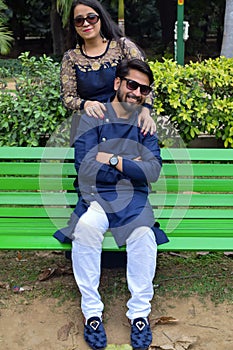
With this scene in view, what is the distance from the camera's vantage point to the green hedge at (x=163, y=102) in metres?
4.18

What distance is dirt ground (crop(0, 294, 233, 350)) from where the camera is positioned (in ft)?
9.41

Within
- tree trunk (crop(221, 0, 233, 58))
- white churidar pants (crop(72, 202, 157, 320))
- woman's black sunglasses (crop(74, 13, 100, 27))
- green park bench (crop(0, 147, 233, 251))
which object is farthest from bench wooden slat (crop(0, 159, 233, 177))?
tree trunk (crop(221, 0, 233, 58))

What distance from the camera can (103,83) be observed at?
322 cm

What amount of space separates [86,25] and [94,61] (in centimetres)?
22

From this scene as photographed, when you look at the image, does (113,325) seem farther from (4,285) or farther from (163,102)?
(163,102)

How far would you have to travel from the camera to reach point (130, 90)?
2986mm

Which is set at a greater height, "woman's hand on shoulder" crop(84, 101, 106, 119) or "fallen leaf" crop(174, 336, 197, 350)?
"woman's hand on shoulder" crop(84, 101, 106, 119)

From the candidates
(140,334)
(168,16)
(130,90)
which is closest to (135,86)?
(130,90)

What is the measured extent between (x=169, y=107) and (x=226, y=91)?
536 millimetres

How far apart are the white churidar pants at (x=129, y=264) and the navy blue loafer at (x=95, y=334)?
0.04 meters

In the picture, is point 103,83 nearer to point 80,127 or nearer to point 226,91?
point 80,127

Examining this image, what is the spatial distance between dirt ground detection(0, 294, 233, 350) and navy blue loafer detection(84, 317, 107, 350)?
0.17 feet

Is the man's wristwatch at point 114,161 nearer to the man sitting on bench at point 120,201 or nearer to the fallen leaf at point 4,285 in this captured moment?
the man sitting on bench at point 120,201

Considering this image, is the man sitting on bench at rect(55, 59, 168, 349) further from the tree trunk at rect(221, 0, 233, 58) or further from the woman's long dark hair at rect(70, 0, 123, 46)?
the tree trunk at rect(221, 0, 233, 58)
